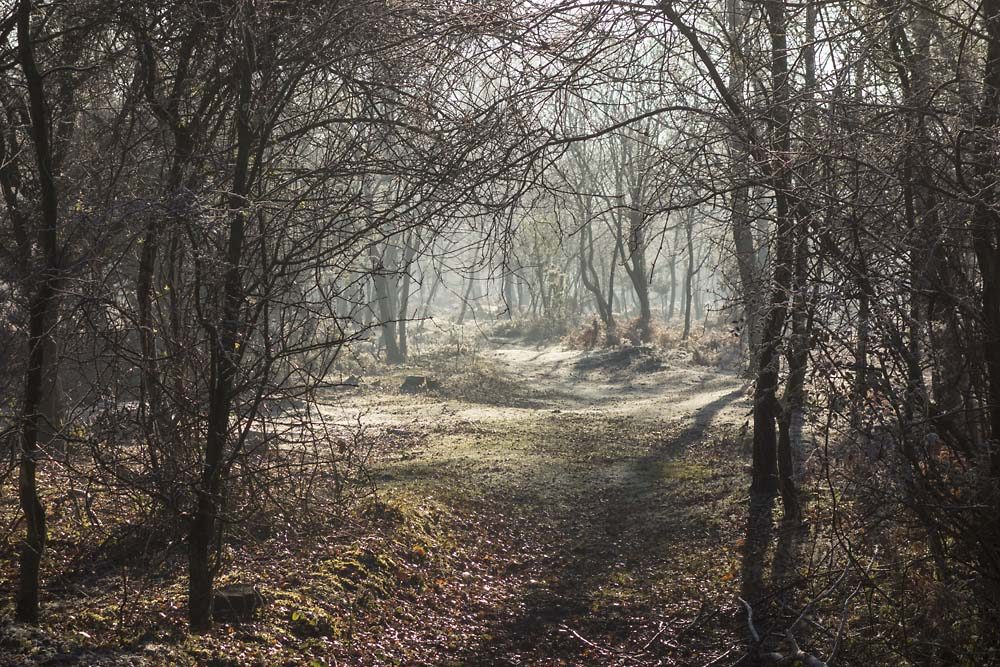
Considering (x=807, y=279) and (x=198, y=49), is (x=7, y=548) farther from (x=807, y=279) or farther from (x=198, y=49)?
(x=807, y=279)

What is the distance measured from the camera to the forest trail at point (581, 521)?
657 centimetres

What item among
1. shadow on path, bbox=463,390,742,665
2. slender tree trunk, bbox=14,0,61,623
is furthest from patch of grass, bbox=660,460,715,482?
Result: slender tree trunk, bbox=14,0,61,623

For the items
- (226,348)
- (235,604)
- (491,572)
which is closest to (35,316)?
(226,348)

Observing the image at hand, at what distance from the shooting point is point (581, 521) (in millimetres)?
9914

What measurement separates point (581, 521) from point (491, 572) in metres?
1.99

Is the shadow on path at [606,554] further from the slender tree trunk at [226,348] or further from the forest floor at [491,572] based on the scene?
the slender tree trunk at [226,348]

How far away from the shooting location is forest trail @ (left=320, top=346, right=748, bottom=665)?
6.57 metres

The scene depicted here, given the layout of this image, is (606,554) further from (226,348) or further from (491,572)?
(226,348)

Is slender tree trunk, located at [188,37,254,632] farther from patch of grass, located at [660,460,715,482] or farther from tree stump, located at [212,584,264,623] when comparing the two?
patch of grass, located at [660,460,715,482]

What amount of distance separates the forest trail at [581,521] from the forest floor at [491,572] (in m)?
0.03

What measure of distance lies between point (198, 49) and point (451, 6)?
1.79 meters

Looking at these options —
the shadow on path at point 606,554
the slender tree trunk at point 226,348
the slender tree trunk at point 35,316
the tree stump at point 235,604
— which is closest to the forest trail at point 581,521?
the shadow on path at point 606,554

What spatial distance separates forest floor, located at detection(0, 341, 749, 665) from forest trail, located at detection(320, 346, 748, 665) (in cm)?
3

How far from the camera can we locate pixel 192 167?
18.0 ft
